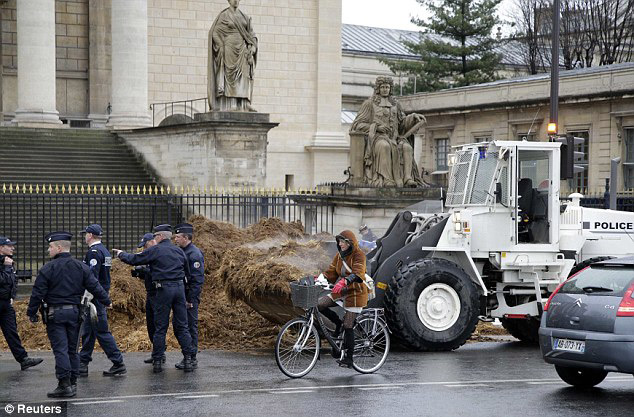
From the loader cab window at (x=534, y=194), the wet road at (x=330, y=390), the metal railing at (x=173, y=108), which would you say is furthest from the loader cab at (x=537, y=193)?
the metal railing at (x=173, y=108)

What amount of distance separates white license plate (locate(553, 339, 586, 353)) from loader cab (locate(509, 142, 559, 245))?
158 inches

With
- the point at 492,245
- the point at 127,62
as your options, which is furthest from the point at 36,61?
the point at 492,245

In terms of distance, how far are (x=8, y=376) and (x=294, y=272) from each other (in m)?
4.22

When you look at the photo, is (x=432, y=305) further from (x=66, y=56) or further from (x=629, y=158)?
(x=66, y=56)

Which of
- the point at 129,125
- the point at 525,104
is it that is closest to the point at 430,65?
the point at 525,104

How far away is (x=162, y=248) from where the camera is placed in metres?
13.5

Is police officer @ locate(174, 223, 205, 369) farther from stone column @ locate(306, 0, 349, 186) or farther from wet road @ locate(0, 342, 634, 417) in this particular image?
stone column @ locate(306, 0, 349, 186)

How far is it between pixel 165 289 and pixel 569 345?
15.8ft

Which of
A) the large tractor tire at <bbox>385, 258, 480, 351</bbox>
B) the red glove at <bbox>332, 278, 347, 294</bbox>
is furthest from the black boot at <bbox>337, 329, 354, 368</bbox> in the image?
the large tractor tire at <bbox>385, 258, 480, 351</bbox>

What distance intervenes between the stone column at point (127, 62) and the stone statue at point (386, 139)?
47.5 ft

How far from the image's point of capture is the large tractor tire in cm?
1514

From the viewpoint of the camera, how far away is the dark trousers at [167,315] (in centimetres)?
1348

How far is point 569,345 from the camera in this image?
11969mm

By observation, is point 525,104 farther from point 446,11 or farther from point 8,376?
point 8,376
